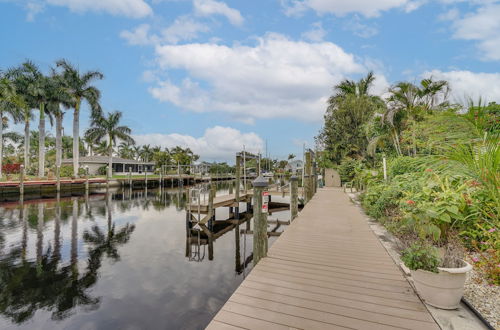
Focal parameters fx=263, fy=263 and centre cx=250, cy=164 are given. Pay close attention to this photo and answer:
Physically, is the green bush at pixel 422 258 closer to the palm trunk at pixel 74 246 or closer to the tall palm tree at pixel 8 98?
the palm trunk at pixel 74 246

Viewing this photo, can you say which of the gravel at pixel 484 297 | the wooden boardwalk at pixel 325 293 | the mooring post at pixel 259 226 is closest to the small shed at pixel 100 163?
the mooring post at pixel 259 226

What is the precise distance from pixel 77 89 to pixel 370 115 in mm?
36443

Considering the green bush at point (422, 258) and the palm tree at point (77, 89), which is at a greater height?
the palm tree at point (77, 89)

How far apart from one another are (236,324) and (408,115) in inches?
544

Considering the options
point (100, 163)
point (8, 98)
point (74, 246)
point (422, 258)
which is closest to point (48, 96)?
point (8, 98)

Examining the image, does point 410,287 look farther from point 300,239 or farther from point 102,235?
point 102,235

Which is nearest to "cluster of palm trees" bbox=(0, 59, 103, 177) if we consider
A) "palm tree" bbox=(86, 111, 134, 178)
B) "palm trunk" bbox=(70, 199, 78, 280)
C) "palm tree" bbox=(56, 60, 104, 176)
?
"palm tree" bbox=(56, 60, 104, 176)

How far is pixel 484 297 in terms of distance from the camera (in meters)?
3.23

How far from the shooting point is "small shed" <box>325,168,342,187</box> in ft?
73.6

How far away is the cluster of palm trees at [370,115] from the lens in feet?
42.4

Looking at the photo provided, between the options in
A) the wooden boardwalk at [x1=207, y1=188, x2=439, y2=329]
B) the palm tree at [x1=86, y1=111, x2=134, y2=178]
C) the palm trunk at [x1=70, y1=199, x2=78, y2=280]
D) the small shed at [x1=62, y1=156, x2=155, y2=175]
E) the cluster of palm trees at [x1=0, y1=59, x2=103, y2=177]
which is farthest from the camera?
the small shed at [x1=62, y1=156, x2=155, y2=175]

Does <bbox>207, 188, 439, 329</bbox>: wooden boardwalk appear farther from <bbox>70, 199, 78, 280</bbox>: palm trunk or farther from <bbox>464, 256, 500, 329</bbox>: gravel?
<bbox>70, 199, 78, 280</bbox>: palm trunk

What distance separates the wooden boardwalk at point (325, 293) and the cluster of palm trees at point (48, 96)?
1391 inches

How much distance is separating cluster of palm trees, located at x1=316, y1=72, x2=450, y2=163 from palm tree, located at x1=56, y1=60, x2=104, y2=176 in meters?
30.9
